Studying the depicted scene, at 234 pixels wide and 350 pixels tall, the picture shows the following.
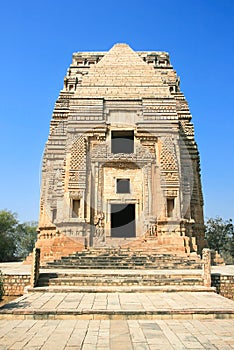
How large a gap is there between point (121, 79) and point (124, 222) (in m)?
9.53

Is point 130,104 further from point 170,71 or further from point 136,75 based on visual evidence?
point 170,71

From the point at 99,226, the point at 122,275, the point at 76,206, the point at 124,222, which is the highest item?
the point at 76,206

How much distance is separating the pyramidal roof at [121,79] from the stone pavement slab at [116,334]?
1498 cm

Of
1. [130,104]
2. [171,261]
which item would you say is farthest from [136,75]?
[171,261]

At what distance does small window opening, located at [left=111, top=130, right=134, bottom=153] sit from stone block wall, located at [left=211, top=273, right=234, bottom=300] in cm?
1010

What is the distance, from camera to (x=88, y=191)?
647 inches

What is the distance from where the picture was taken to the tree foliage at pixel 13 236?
113 ft

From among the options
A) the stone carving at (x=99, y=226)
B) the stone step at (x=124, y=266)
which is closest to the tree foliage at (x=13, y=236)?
the stone carving at (x=99, y=226)

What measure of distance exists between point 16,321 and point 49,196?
39.2 feet

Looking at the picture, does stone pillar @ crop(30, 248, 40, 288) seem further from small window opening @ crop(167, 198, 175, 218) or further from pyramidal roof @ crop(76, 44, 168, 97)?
pyramidal roof @ crop(76, 44, 168, 97)

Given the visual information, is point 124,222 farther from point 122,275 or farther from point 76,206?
point 122,275

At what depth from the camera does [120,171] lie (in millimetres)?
17219

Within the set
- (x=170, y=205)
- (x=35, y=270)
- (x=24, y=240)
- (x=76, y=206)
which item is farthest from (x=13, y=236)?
(x=35, y=270)

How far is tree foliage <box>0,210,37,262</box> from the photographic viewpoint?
3444 cm
